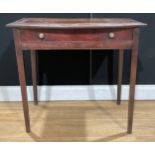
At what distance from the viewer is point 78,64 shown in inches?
74.7

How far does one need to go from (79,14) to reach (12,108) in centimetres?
83

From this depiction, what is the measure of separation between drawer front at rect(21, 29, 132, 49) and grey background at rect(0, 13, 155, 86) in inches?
23.3

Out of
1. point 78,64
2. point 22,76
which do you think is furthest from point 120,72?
point 22,76

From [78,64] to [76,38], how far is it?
0.65 m

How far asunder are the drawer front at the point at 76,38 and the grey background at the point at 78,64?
59 centimetres

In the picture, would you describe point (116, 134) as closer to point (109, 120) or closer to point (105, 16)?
point (109, 120)

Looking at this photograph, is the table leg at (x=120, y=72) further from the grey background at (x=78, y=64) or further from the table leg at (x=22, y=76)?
the table leg at (x=22, y=76)

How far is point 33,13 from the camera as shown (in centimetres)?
180

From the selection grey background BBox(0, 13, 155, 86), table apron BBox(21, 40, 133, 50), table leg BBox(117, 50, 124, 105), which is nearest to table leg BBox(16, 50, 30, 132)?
table apron BBox(21, 40, 133, 50)

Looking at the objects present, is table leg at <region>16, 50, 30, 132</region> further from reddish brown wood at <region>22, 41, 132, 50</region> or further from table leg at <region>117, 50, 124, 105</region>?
table leg at <region>117, 50, 124, 105</region>

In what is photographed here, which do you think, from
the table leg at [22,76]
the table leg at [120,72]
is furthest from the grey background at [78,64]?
the table leg at [22,76]

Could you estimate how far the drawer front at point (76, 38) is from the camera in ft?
4.11

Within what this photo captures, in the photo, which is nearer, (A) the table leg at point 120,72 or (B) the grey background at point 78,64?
(A) the table leg at point 120,72

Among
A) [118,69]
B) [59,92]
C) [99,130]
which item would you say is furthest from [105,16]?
[99,130]
